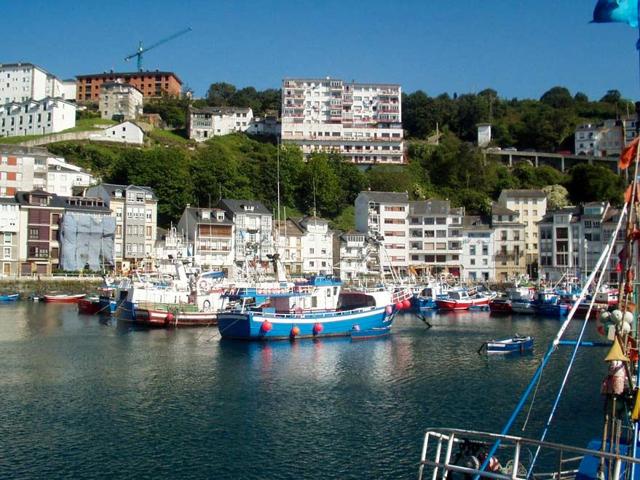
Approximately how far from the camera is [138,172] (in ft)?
353

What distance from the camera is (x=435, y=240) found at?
106 metres

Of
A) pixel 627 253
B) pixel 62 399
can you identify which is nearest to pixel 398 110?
pixel 62 399

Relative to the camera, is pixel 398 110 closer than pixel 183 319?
No

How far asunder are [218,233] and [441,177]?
45971mm

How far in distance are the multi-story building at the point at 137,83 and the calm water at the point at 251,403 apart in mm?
122185

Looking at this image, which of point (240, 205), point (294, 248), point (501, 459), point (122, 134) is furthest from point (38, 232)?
point (501, 459)

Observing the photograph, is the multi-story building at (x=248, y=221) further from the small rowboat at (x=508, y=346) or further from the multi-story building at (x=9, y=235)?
the small rowboat at (x=508, y=346)

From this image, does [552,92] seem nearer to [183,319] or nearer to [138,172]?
[138,172]

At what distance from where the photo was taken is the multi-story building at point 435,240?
10562 centimetres

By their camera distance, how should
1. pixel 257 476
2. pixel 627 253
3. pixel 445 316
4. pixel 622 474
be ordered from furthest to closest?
1. pixel 445 316
2. pixel 257 476
3. pixel 627 253
4. pixel 622 474

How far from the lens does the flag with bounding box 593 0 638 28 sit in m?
13.0

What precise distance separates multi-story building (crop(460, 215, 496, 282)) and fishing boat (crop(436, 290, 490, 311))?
83.3ft

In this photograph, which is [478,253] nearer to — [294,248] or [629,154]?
[294,248]

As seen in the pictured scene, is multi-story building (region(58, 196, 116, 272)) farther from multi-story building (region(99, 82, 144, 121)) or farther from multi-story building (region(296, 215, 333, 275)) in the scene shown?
multi-story building (region(99, 82, 144, 121))
